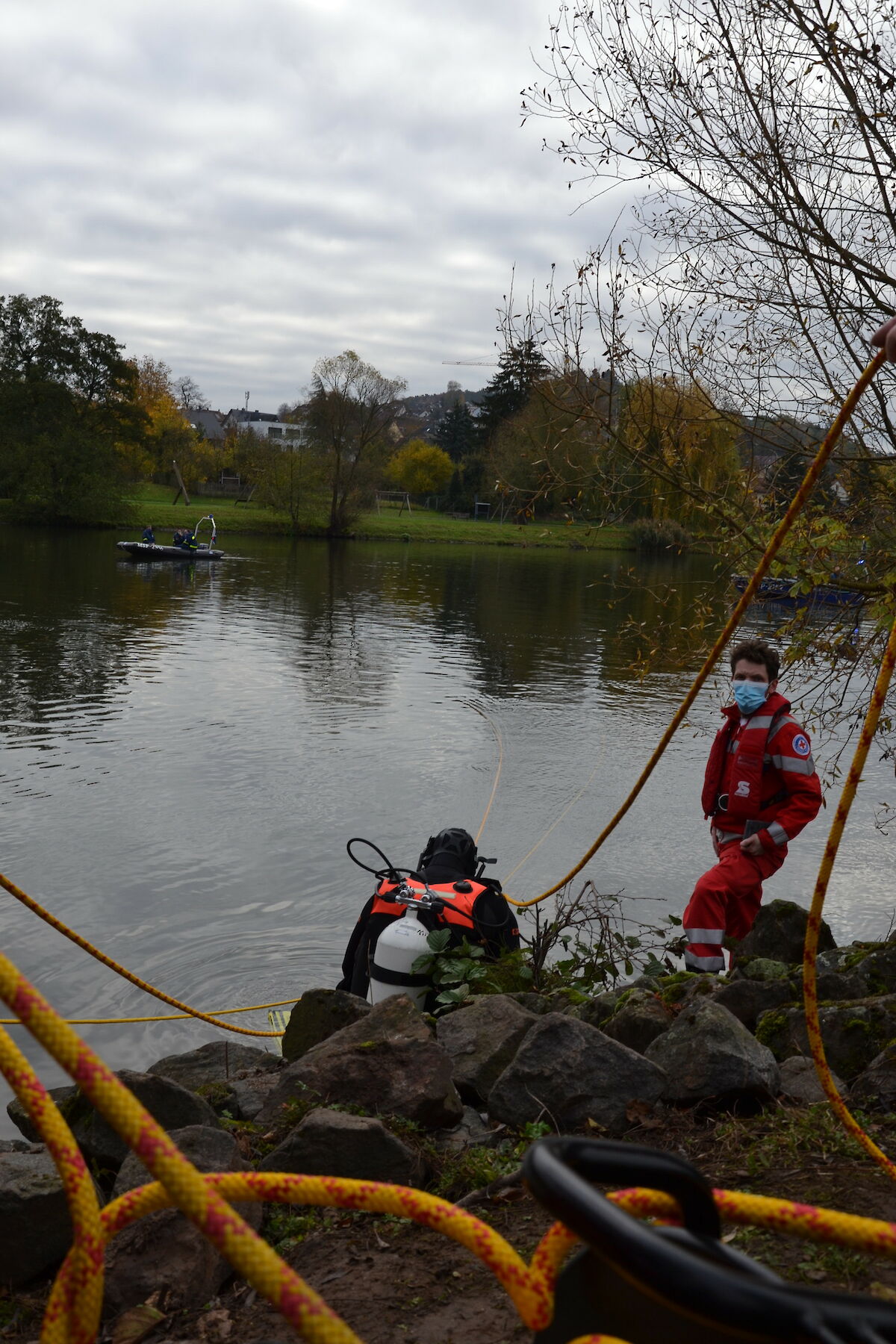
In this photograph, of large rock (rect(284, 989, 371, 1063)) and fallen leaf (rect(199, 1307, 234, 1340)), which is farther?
large rock (rect(284, 989, 371, 1063))

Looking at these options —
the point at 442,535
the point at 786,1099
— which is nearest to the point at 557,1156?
the point at 786,1099

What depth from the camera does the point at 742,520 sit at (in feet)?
23.8

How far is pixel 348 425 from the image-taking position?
229 ft

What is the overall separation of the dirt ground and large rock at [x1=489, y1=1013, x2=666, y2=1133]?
25 centimetres

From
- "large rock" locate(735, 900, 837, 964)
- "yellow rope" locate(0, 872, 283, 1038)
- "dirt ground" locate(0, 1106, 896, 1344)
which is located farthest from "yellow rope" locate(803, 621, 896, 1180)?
"large rock" locate(735, 900, 837, 964)

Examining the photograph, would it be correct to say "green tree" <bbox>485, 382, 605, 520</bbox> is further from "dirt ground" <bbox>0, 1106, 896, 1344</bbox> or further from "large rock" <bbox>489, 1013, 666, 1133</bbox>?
"dirt ground" <bbox>0, 1106, 896, 1344</bbox>

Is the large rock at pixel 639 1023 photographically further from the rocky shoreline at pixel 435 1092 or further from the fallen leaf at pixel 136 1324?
the fallen leaf at pixel 136 1324

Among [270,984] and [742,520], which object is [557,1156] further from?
[270,984]

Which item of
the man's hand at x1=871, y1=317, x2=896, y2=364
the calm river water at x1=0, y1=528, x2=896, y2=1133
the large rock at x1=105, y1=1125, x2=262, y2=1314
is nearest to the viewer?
the man's hand at x1=871, y1=317, x2=896, y2=364

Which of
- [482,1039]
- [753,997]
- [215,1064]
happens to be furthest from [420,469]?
[482,1039]

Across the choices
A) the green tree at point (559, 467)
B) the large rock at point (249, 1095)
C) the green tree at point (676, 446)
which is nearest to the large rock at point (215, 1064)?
the large rock at point (249, 1095)

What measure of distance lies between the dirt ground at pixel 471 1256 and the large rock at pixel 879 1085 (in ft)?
0.70

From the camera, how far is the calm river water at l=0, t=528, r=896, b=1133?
28.0ft

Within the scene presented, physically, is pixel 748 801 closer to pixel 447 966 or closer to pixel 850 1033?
pixel 447 966
